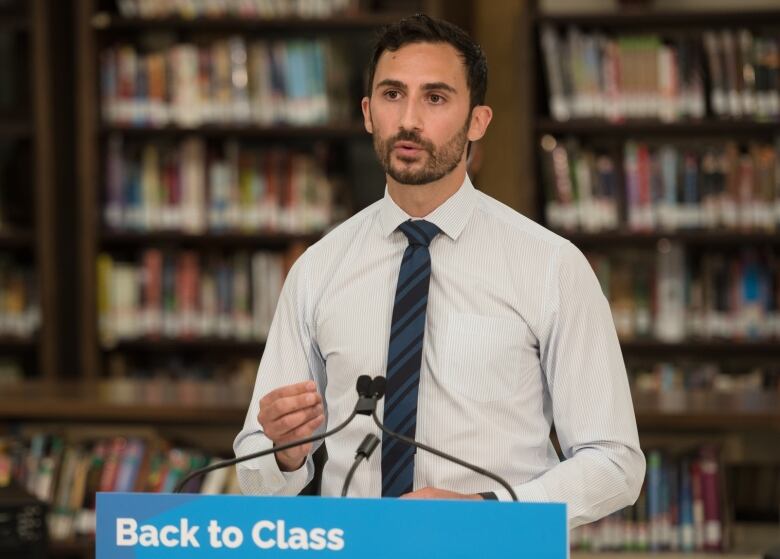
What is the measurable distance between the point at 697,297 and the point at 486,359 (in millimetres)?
2944

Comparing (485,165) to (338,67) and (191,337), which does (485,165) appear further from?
(191,337)

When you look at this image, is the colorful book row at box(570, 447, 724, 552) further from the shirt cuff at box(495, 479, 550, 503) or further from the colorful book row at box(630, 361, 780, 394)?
the shirt cuff at box(495, 479, 550, 503)

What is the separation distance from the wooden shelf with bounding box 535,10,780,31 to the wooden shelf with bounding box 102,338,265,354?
1.63m

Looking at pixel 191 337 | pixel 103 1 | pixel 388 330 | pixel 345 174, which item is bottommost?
pixel 191 337

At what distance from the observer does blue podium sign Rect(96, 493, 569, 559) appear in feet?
4.13

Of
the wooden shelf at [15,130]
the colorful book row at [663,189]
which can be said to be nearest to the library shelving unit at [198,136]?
the wooden shelf at [15,130]

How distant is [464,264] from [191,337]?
2.99 metres

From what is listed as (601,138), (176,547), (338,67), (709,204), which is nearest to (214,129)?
(338,67)

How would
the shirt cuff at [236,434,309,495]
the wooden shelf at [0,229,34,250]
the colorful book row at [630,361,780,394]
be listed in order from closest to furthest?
1. the shirt cuff at [236,434,309,495]
2. the colorful book row at [630,361,780,394]
3. the wooden shelf at [0,229,34,250]

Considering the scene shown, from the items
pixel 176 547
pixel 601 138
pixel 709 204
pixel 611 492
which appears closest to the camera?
pixel 176 547

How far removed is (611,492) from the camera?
5.22ft

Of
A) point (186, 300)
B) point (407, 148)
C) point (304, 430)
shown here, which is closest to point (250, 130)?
point (186, 300)

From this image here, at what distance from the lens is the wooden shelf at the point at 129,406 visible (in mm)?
3160

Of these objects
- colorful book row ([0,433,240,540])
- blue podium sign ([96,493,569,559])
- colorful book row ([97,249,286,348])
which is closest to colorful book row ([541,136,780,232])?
colorful book row ([97,249,286,348])
